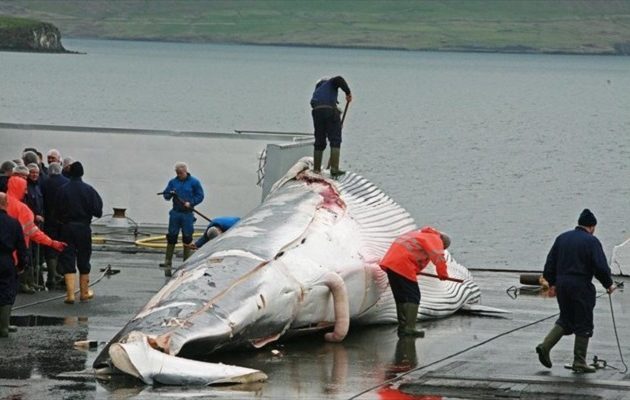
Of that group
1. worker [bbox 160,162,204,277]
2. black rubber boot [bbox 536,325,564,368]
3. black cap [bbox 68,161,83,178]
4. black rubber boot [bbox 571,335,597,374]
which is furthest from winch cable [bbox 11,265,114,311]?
black rubber boot [bbox 571,335,597,374]

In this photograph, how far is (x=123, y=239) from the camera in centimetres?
2914

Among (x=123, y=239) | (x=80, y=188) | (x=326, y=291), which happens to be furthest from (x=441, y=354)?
(x=123, y=239)

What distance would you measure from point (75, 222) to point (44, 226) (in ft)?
5.66

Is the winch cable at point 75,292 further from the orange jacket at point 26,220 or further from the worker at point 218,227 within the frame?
the worker at point 218,227

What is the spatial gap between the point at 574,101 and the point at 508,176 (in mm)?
91709

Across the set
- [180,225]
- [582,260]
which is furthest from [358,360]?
[180,225]

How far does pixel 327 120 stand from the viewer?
2341 centimetres

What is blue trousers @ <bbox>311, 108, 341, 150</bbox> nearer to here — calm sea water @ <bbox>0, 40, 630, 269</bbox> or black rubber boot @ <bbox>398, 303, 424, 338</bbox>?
black rubber boot @ <bbox>398, 303, 424, 338</bbox>

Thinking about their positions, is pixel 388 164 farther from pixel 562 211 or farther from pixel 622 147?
pixel 622 147

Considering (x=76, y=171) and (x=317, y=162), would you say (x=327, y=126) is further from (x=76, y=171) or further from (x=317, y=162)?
(x=76, y=171)

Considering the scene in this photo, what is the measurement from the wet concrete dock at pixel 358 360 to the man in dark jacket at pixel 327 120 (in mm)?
3203

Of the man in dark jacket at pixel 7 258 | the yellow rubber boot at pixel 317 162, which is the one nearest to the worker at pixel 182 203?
the yellow rubber boot at pixel 317 162

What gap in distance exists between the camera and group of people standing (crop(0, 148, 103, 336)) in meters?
18.1

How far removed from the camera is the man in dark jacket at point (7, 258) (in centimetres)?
1791
